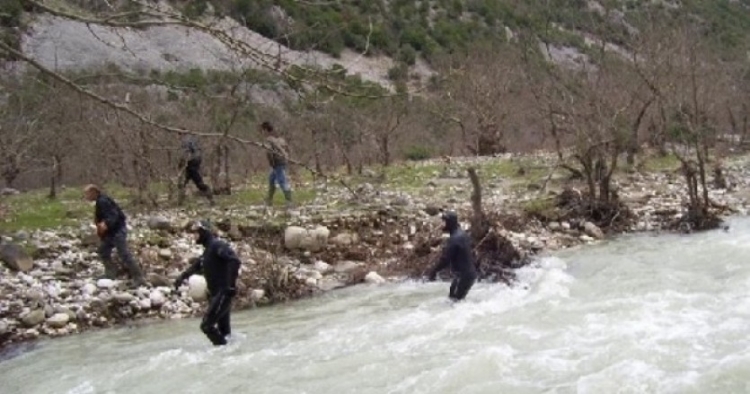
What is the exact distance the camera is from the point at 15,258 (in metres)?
12.9

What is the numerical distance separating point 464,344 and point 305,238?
19.9 feet

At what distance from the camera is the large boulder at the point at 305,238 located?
14594mm

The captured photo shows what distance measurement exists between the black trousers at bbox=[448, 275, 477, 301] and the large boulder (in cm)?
388

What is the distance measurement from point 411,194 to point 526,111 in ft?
48.2

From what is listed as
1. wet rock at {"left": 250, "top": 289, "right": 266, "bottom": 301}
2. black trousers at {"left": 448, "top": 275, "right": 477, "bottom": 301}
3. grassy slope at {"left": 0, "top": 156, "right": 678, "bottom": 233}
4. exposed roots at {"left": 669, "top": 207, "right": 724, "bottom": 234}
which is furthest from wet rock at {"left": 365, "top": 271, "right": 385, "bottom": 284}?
exposed roots at {"left": 669, "top": 207, "right": 724, "bottom": 234}

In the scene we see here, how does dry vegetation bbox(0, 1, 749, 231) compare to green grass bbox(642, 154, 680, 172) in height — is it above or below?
above

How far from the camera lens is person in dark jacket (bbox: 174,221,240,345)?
32.0 feet

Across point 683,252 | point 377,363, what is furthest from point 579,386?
point 683,252

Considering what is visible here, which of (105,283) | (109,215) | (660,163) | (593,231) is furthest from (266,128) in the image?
(660,163)

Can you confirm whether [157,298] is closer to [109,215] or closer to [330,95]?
[109,215]

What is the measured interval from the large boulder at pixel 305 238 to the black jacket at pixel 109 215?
308 cm

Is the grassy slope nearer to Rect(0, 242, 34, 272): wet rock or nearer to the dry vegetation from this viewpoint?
the dry vegetation

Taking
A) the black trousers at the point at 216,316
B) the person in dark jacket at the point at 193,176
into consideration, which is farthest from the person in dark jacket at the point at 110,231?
the person in dark jacket at the point at 193,176

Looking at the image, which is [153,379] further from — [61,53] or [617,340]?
[61,53]
